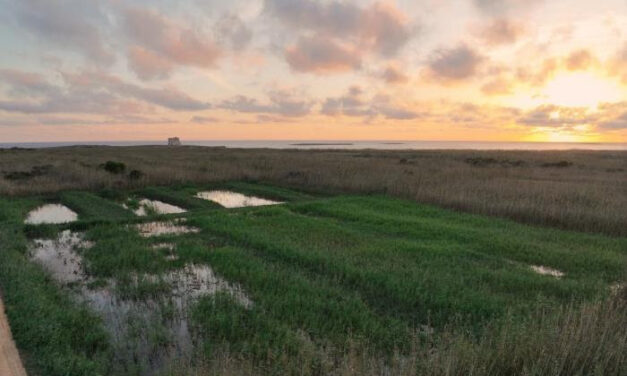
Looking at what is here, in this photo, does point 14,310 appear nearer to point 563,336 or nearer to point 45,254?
point 45,254

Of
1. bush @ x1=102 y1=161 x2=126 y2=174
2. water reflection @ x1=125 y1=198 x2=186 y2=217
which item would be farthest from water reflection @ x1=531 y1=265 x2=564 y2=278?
bush @ x1=102 y1=161 x2=126 y2=174

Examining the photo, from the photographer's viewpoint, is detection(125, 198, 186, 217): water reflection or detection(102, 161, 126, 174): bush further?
detection(102, 161, 126, 174): bush

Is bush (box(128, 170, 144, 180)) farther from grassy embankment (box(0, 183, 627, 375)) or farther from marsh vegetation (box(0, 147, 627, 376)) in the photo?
grassy embankment (box(0, 183, 627, 375))

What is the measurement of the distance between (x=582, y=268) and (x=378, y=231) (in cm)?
628

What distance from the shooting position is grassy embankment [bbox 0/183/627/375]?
18.0 ft

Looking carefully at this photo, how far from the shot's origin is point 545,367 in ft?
16.0

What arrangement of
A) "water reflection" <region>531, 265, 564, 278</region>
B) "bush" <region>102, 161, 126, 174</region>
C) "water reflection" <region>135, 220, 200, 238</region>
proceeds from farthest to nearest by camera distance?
"bush" <region>102, 161, 126, 174</region> → "water reflection" <region>135, 220, 200, 238</region> → "water reflection" <region>531, 265, 564, 278</region>

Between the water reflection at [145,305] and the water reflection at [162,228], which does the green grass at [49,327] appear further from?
the water reflection at [162,228]

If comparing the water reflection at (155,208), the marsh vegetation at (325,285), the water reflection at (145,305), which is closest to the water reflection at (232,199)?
the marsh vegetation at (325,285)

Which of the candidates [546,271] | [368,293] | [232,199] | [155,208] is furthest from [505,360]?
[232,199]

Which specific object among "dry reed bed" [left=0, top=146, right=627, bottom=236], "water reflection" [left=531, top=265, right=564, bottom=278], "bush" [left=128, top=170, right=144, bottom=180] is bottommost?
"water reflection" [left=531, top=265, right=564, bottom=278]

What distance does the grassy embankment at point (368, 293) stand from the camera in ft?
18.0

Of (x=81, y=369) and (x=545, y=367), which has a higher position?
(x=545, y=367)

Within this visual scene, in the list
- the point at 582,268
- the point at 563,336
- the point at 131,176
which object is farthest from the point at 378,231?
the point at 131,176
